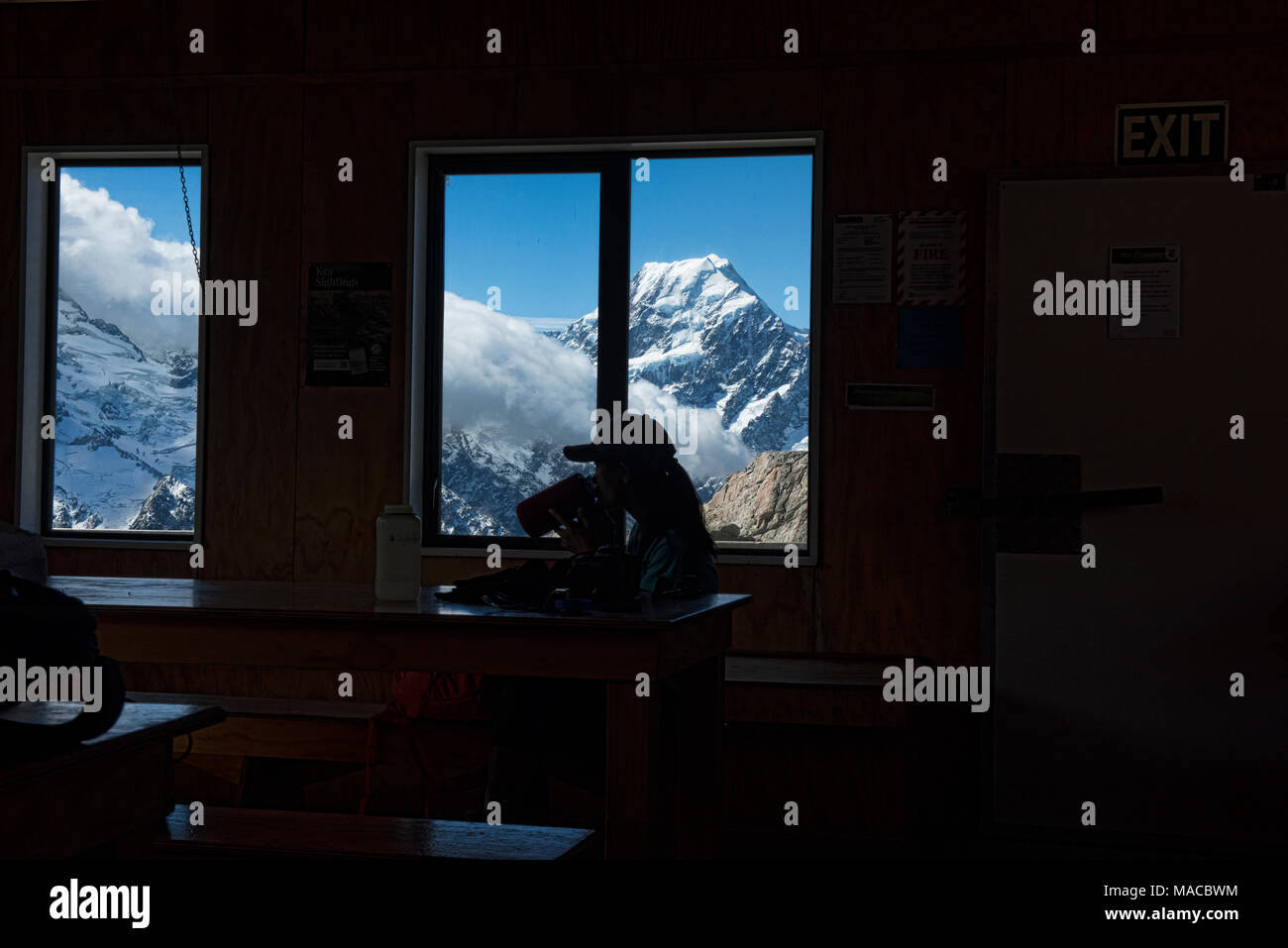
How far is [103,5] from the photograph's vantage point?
411cm

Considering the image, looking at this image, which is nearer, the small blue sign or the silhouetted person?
the silhouetted person

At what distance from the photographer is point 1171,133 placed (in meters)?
3.55

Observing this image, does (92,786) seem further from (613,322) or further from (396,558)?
(613,322)

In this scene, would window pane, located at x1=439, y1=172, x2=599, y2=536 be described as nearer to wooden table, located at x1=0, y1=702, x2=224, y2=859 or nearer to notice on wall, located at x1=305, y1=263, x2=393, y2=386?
notice on wall, located at x1=305, y1=263, x2=393, y2=386

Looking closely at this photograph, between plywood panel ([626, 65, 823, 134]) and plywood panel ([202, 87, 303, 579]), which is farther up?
plywood panel ([626, 65, 823, 134])

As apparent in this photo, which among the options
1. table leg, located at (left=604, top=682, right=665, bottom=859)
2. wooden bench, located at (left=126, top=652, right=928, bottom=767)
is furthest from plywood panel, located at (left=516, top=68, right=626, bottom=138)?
table leg, located at (left=604, top=682, right=665, bottom=859)

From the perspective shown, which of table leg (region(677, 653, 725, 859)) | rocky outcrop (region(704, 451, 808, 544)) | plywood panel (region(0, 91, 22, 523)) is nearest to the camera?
table leg (region(677, 653, 725, 859))

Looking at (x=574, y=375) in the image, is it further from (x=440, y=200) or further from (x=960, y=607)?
(x=960, y=607)

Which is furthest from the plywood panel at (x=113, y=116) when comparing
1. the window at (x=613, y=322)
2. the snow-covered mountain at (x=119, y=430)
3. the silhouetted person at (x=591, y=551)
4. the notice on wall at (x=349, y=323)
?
the silhouetted person at (x=591, y=551)

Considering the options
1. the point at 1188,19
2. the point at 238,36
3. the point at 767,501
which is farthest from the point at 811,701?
the point at 238,36

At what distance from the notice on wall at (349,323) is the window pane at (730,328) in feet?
2.73

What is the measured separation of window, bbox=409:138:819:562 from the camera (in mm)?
3871

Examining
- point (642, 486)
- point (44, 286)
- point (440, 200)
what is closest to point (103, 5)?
point (44, 286)
